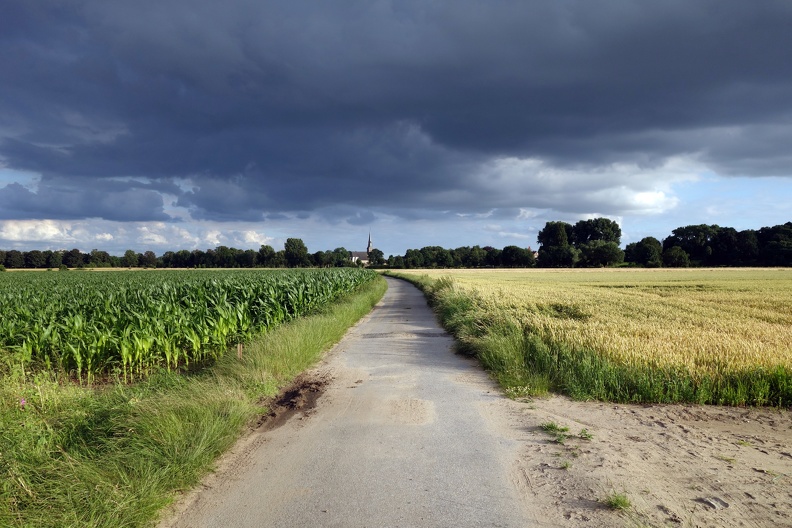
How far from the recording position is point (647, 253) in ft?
361

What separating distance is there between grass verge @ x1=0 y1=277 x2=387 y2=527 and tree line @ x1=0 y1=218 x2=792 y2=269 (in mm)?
107682

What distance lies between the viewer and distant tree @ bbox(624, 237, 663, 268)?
353 feet

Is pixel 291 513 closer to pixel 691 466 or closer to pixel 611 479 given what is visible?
pixel 611 479

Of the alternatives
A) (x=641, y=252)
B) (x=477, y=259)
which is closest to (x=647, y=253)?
(x=641, y=252)

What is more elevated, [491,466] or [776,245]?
[776,245]

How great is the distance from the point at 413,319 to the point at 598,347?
10948 mm

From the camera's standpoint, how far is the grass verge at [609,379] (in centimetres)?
688

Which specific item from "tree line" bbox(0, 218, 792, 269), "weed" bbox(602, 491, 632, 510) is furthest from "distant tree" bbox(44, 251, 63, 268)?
"weed" bbox(602, 491, 632, 510)

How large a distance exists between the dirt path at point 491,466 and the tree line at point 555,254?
110140 millimetres

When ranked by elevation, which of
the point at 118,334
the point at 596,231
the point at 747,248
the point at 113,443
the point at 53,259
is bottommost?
the point at 113,443

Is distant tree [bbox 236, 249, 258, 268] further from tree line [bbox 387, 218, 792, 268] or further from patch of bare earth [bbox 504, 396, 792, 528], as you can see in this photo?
patch of bare earth [bbox 504, 396, 792, 528]

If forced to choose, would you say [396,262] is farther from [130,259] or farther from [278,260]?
[130,259]

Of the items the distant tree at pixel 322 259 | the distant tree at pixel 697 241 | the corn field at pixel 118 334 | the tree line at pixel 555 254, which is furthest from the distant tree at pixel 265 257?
the corn field at pixel 118 334

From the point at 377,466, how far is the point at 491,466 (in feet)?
3.73
